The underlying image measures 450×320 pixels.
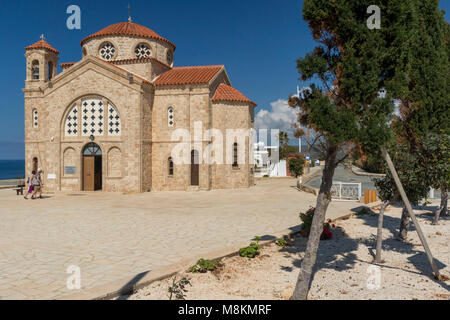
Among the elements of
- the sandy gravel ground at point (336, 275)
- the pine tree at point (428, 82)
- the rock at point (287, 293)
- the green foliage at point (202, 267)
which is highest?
the pine tree at point (428, 82)

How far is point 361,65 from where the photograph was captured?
201 inches

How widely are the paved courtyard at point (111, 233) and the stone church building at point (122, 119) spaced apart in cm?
534

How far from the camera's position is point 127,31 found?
2531cm

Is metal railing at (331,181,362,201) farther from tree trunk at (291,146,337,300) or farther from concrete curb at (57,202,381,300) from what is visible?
tree trunk at (291,146,337,300)

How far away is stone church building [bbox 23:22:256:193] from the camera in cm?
2242

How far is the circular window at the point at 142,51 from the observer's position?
85.0ft

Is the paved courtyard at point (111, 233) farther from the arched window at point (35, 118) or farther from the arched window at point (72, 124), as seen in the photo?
the arched window at point (35, 118)

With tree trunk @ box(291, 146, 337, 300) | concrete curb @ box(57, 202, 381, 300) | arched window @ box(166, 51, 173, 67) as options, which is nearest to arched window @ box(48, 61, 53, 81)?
arched window @ box(166, 51, 173, 67)

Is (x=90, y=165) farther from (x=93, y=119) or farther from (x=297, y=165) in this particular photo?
(x=297, y=165)

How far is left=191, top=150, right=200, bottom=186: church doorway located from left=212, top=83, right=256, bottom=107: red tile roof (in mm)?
4580

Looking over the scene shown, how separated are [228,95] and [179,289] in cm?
2047

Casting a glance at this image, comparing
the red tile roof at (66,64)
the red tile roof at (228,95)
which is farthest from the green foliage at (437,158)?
the red tile roof at (66,64)
